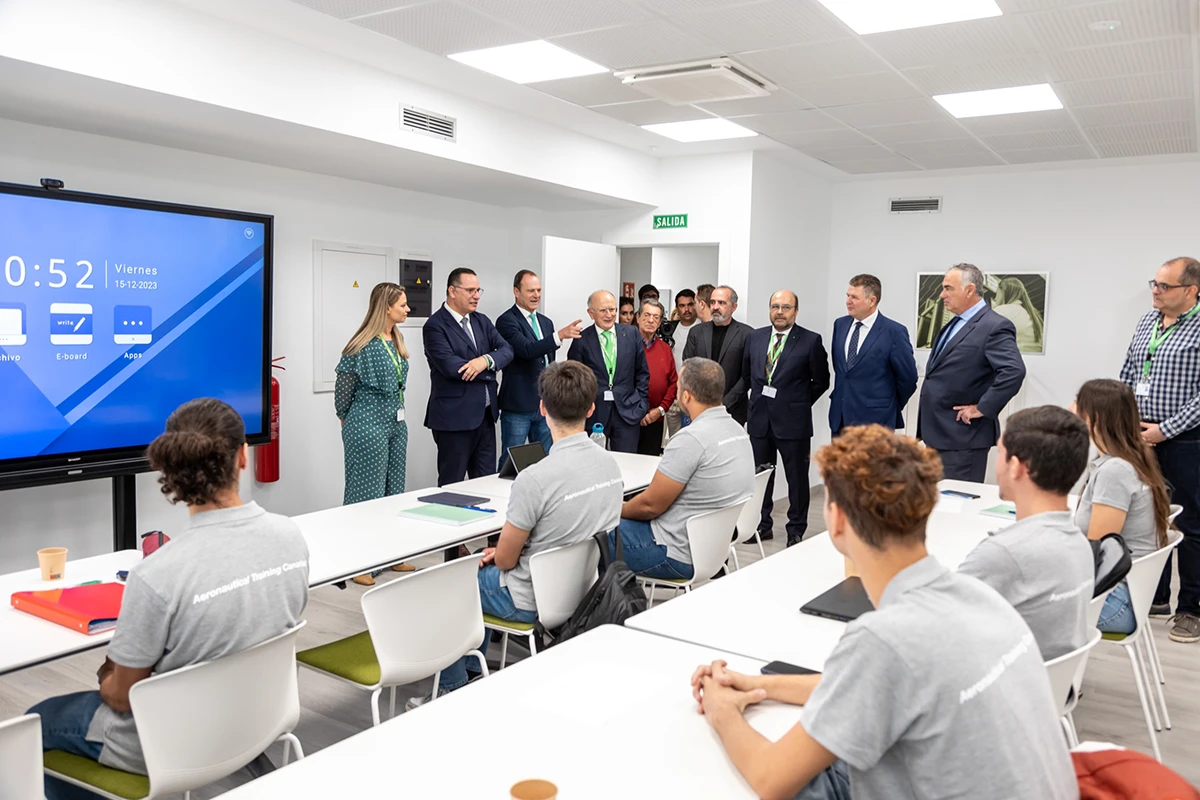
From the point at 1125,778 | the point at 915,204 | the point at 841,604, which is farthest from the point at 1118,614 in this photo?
the point at 915,204

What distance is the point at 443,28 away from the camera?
161 inches

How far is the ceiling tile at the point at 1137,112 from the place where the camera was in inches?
205

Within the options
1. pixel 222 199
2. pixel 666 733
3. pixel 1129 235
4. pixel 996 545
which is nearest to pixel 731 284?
pixel 1129 235

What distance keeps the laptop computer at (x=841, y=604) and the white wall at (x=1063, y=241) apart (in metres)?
5.69

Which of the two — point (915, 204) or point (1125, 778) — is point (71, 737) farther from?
point (915, 204)

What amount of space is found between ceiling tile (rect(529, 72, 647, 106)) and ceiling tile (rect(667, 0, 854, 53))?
0.89m

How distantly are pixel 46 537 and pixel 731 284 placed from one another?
16.5 feet

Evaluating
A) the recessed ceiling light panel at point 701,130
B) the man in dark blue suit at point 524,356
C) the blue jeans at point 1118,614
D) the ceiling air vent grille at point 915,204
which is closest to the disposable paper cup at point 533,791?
the blue jeans at point 1118,614

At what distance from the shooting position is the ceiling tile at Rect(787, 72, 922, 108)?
4.83 meters

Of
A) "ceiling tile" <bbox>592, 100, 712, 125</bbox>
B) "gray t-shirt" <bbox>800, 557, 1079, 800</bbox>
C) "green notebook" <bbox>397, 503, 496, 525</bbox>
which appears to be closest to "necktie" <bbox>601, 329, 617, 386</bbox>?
"ceiling tile" <bbox>592, 100, 712, 125</bbox>

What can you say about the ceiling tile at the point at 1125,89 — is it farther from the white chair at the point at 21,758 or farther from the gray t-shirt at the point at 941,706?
the white chair at the point at 21,758

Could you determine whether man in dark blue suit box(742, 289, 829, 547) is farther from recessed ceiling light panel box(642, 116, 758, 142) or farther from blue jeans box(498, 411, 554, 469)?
blue jeans box(498, 411, 554, 469)

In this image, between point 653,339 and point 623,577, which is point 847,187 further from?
point 623,577

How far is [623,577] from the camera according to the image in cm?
282
